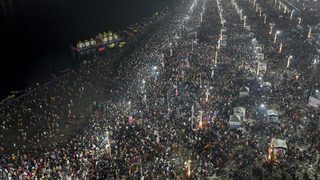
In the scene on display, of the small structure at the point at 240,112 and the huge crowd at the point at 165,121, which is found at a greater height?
the small structure at the point at 240,112

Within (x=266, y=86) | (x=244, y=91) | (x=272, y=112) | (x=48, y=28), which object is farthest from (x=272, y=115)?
(x=48, y=28)

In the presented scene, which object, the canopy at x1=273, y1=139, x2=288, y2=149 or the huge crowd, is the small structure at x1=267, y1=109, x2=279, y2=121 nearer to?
the huge crowd

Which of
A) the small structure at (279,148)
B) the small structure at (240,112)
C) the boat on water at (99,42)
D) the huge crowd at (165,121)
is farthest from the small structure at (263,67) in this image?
A: the boat on water at (99,42)

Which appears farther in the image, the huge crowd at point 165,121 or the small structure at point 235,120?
the small structure at point 235,120

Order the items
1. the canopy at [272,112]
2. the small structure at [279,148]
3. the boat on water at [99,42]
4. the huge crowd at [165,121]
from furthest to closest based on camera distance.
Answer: the boat on water at [99,42] → the canopy at [272,112] → the small structure at [279,148] → the huge crowd at [165,121]

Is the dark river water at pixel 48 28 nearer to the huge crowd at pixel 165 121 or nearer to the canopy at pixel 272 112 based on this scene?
the huge crowd at pixel 165 121
